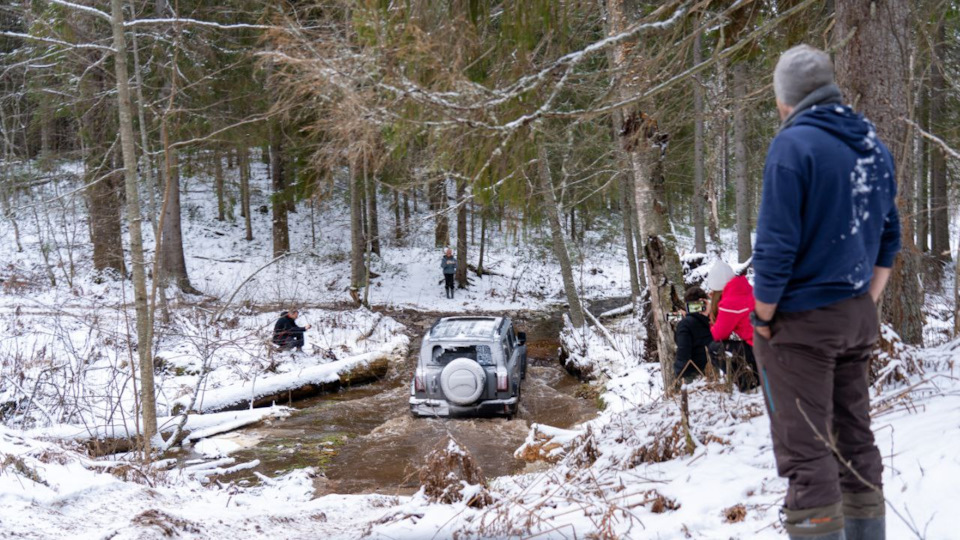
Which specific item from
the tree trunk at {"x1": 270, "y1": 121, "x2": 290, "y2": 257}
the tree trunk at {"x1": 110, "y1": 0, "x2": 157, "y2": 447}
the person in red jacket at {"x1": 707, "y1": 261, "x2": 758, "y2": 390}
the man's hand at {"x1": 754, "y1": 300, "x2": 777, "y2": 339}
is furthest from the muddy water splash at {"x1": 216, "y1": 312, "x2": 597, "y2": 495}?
the tree trunk at {"x1": 270, "y1": 121, "x2": 290, "y2": 257}

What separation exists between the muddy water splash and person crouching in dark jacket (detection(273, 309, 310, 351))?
1695 millimetres

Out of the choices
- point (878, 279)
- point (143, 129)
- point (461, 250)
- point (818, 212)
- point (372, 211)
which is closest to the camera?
point (818, 212)

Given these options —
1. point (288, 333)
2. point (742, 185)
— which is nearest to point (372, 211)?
point (288, 333)

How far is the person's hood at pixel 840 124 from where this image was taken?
2.47 meters

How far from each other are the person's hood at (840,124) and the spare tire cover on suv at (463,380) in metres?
7.93

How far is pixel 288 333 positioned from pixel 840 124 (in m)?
12.7

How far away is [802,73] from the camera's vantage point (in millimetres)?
2557

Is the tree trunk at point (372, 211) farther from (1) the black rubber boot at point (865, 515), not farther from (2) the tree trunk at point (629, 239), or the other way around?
(1) the black rubber boot at point (865, 515)

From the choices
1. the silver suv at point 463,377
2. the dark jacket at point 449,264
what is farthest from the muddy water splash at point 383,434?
the dark jacket at point 449,264

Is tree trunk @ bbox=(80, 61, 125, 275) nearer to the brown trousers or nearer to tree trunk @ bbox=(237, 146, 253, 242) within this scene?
tree trunk @ bbox=(237, 146, 253, 242)

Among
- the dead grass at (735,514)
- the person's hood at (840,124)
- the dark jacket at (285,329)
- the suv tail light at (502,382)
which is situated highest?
the person's hood at (840,124)

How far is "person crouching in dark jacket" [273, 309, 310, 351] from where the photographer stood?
13.7m

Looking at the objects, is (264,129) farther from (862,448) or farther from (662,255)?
(862,448)

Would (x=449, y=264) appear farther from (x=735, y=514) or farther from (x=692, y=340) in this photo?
(x=735, y=514)
